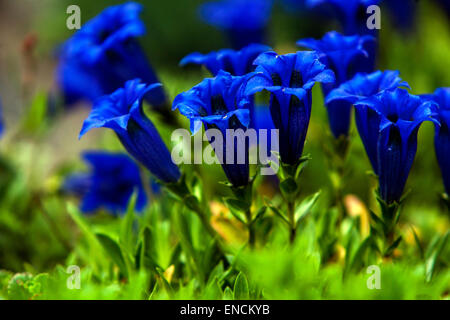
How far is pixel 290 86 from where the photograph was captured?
0.77 meters

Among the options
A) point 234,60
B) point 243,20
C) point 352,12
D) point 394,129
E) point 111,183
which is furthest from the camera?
point 243,20

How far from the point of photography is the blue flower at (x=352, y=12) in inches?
38.5

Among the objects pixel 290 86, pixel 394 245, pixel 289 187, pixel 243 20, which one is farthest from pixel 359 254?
pixel 243 20

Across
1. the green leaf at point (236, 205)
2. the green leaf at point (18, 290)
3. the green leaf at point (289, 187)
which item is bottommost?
the green leaf at point (18, 290)

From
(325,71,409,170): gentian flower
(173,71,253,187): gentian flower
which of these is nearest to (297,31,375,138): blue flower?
(325,71,409,170): gentian flower

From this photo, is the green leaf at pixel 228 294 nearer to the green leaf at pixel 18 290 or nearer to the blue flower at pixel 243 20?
the green leaf at pixel 18 290

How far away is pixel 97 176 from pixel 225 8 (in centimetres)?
70

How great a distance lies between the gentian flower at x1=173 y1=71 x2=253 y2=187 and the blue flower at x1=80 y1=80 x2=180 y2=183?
98 millimetres

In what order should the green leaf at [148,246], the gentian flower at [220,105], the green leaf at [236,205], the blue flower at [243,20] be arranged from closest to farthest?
the gentian flower at [220,105] < the green leaf at [236,205] < the green leaf at [148,246] < the blue flower at [243,20]

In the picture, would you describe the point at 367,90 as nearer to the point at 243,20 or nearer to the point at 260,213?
the point at 260,213

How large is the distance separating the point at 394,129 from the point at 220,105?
0.27 meters

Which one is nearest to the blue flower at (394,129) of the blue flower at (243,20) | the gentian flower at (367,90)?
the gentian flower at (367,90)

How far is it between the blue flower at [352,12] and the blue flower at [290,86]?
0.29 metres
